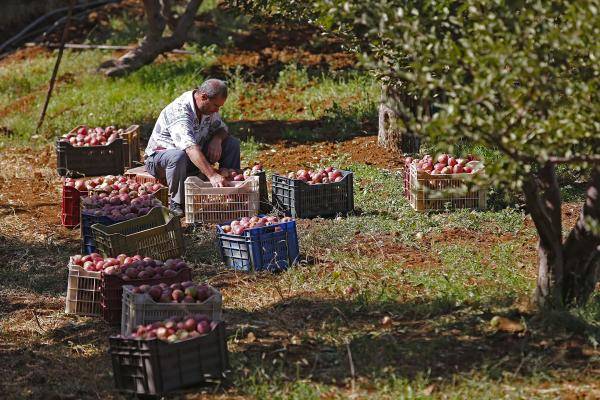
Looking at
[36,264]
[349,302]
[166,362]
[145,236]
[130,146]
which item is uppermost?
[130,146]

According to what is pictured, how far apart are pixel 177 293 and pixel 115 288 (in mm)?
762

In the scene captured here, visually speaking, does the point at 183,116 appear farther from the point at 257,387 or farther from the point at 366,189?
the point at 257,387

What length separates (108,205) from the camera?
932 centimetres

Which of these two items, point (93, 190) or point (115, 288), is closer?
point (115, 288)

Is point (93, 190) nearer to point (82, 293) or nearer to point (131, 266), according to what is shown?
A: point (82, 293)

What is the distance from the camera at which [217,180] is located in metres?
9.74

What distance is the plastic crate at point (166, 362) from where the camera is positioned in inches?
237

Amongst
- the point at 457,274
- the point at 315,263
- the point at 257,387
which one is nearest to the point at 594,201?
the point at 457,274

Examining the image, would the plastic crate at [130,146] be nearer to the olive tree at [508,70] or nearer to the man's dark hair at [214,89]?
the man's dark hair at [214,89]

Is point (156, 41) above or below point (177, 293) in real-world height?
above

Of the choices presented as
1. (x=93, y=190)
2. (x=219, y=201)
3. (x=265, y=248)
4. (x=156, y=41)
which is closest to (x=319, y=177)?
(x=219, y=201)

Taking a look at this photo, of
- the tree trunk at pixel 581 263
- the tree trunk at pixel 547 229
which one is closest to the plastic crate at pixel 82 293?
the tree trunk at pixel 547 229

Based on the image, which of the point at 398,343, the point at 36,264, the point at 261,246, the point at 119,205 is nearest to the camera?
the point at 398,343

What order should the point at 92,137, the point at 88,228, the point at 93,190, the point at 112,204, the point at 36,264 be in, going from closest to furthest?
the point at 88,228, the point at 36,264, the point at 112,204, the point at 93,190, the point at 92,137
